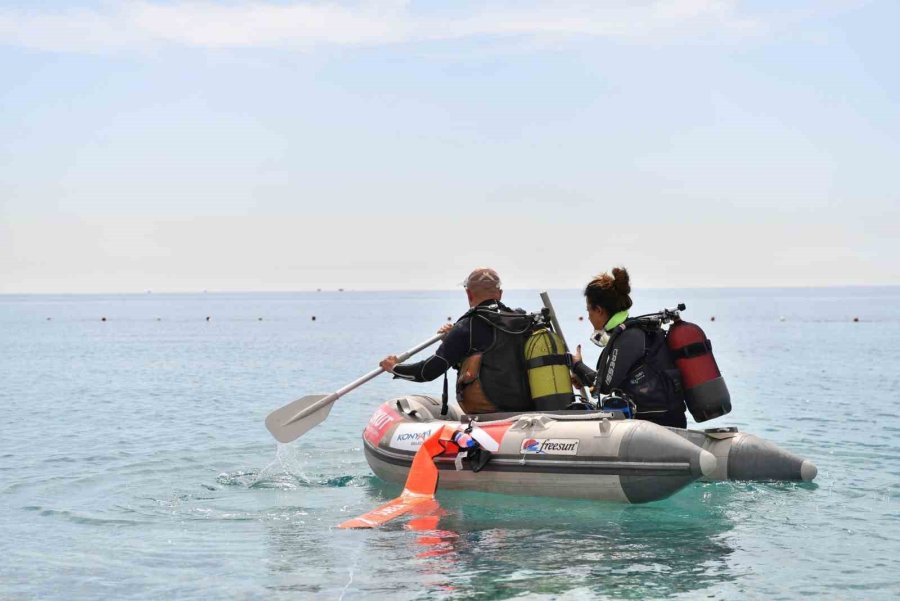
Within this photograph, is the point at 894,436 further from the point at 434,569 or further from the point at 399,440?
the point at 434,569

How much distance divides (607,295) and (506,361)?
3.97 ft

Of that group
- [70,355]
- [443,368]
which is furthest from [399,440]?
[70,355]

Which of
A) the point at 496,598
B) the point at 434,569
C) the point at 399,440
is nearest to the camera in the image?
the point at 496,598

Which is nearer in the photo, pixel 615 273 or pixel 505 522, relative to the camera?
pixel 505 522

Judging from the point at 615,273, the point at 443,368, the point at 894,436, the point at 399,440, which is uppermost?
the point at 615,273

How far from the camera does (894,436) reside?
604 inches

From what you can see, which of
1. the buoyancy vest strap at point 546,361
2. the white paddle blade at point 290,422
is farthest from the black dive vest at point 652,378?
the white paddle blade at point 290,422

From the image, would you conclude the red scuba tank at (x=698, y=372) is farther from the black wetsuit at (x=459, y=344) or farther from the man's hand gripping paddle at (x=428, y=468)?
the man's hand gripping paddle at (x=428, y=468)

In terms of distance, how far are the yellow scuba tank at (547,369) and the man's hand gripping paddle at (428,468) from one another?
72 centimetres

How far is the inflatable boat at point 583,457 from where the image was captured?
896cm

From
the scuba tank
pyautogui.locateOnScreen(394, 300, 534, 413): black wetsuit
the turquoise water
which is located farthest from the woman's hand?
the scuba tank

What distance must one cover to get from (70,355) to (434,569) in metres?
35.3

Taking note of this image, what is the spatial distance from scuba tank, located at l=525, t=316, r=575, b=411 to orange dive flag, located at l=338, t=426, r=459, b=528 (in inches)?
37.1

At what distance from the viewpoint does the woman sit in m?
9.67
